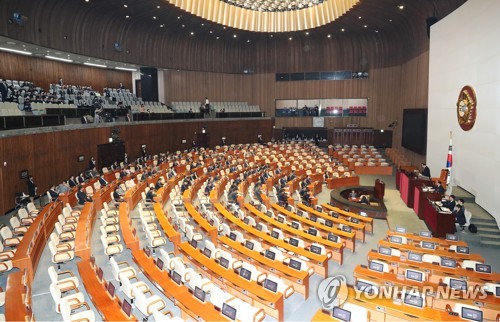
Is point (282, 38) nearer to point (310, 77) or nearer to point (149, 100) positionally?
point (310, 77)

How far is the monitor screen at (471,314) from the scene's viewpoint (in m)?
5.94

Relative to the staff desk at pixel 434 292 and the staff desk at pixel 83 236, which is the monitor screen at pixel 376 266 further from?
the staff desk at pixel 83 236

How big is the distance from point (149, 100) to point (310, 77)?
1537cm

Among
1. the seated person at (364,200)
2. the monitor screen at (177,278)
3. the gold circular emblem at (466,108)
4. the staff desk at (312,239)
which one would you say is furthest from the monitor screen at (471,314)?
the gold circular emblem at (466,108)

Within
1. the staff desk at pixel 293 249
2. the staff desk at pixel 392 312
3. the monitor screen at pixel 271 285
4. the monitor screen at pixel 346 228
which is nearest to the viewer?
the staff desk at pixel 392 312

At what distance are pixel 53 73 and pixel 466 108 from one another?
25206 mm

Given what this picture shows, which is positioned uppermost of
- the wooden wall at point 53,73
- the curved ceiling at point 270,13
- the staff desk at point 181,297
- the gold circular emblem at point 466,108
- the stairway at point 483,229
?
the curved ceiling at point 270,13

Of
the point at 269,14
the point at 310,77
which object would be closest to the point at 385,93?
the point at 310,77

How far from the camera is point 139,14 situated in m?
22.9

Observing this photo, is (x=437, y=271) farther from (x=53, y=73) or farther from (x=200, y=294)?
(x=53, y=73)

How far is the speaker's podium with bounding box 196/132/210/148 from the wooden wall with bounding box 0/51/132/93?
28.1 feet

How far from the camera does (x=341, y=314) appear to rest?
579cm

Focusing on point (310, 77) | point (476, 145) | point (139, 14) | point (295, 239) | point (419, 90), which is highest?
point (139, 14)

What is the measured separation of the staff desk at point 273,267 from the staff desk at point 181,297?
215cm
